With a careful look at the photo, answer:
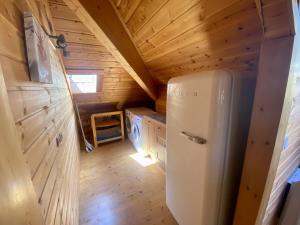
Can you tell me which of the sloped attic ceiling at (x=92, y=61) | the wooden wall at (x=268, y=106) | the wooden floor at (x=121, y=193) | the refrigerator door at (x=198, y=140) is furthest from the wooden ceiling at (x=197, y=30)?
the wooden floor at (x=121, y=193)

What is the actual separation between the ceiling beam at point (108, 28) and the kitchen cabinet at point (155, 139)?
937mm

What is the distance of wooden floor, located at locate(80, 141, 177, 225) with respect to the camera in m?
1.66

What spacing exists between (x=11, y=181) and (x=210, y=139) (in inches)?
38.6

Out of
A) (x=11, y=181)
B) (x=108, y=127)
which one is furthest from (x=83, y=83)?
(x=11, y=181)

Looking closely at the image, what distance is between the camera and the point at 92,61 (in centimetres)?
240

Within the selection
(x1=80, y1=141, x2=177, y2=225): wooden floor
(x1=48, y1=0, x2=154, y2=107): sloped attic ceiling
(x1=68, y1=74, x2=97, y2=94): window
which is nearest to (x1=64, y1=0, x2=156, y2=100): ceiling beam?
(x1=48, y1=0, x2=154, y2=107): sloped attic ceiling

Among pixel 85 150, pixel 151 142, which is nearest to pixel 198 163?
pixel 151 142

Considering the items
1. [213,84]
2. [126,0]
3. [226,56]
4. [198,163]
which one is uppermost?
[126,0]

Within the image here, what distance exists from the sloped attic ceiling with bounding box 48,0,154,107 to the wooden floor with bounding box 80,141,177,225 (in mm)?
1456

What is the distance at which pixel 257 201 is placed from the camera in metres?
0.96

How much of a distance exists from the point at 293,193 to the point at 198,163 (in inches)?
41.1

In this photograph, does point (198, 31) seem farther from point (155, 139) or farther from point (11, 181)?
point (155, 139)

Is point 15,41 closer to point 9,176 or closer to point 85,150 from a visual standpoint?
point 9,176

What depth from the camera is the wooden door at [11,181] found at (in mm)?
268
